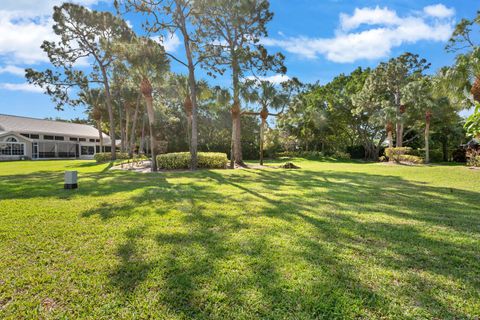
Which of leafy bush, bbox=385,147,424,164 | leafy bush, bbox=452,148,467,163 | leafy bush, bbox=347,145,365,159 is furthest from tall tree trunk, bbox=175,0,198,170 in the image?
leafy bush, bbox=347,145,365,159

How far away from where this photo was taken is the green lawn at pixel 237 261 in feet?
7.62

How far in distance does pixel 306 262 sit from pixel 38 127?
42.2 metres

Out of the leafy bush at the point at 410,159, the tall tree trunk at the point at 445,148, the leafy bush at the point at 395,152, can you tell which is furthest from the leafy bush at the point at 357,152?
the leafy bush at the point at 410,159

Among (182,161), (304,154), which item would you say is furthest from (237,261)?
(304,154)

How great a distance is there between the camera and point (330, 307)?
7.55 ft

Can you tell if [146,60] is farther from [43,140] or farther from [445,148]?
[445,148]

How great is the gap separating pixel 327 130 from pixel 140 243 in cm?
3305

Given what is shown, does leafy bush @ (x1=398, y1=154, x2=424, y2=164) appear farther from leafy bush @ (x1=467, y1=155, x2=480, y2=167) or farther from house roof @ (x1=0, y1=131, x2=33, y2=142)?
house roof @ (x1=0, y1=131, x2=33, y2=142)

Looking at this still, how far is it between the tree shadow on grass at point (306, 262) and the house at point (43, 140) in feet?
113

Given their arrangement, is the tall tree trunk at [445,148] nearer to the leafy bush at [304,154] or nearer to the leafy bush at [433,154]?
the leafy bush at [433,154]

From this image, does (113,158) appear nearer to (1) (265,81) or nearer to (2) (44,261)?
(1) (265,81)

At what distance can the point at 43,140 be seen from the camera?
110ft

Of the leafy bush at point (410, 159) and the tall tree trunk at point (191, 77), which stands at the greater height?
the tall tree trunk at point (191, 77)

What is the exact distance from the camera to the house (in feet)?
100.0
